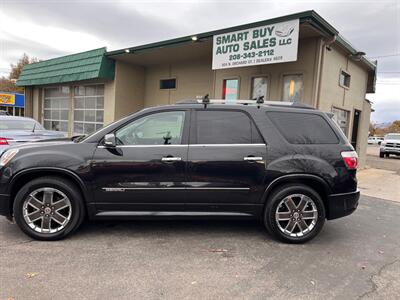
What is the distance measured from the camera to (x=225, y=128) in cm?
411

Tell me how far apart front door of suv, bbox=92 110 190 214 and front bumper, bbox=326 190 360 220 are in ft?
6.69

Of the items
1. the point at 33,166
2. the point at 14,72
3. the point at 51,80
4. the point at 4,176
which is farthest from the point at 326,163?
the point at 14,72

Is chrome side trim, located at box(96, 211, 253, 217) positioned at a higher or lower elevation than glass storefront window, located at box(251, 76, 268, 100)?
lower

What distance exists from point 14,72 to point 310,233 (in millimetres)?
57772

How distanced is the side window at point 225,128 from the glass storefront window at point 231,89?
6.19 meters

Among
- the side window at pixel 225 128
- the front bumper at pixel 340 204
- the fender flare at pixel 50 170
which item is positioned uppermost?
the side window at pixel 225 128

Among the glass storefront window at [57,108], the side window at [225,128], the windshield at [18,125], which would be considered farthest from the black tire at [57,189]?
the glass storefront window at [57,108]

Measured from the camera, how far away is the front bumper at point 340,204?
4102 millimetres

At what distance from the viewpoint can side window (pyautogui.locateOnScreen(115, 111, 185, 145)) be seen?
158 inches

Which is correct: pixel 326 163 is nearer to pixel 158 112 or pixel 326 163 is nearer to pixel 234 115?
pixel 234 115

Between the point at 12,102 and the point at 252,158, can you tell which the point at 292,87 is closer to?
the point at 252,158

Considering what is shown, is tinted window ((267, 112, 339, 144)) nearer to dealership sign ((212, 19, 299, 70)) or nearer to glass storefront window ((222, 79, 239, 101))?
dealership sign ((212, 19, 299, 70))

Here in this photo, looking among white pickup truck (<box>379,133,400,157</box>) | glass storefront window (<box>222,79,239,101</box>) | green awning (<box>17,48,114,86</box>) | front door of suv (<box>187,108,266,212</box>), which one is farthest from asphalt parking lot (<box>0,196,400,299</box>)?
white pickup truck (<box>379,133,400,157</box>)

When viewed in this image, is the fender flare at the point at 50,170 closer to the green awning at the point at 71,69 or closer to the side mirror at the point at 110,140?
the side mirror at the point at 110,140
